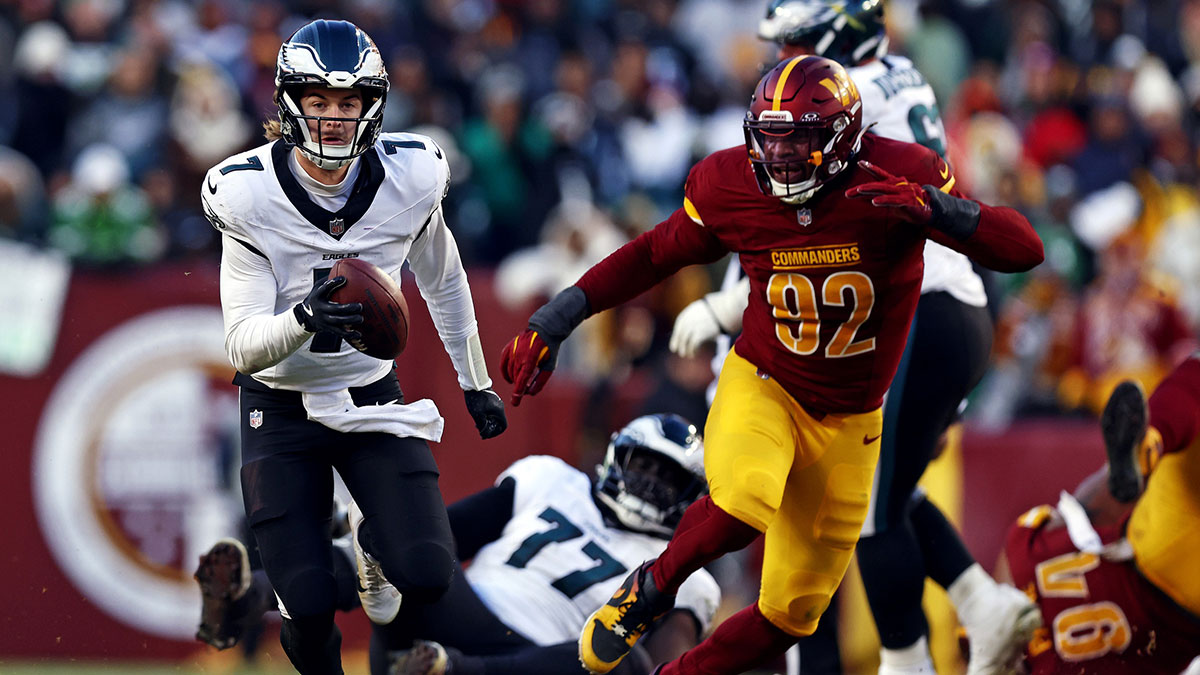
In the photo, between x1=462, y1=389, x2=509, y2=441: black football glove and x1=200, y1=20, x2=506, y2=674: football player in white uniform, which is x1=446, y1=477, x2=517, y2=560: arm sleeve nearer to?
x1=462, y1=389, x2=509, y2=441: black football glove

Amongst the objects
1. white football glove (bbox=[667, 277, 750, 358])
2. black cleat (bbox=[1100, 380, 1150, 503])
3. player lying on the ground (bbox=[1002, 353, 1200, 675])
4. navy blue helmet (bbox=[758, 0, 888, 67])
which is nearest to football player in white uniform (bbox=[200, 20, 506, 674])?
white football glove (bbox=[667, 277, 750, 358])

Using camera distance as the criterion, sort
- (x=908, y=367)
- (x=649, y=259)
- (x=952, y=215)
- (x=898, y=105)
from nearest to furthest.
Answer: (x=952, y=215), (x=649, y=259), (x=908, y=367), (x=898, y=105)

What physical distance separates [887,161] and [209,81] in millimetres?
6214

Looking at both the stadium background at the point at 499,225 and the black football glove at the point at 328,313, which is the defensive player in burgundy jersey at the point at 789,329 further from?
the stadium background at the point at 499,225

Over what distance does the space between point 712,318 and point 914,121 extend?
1.00 m

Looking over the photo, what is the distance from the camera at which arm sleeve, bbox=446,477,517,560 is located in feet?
20.1

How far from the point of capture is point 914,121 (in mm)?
5926

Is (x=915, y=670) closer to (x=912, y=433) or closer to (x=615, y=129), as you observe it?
(x=912, y=433)

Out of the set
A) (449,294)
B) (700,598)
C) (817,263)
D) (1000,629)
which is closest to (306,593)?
(449,294)

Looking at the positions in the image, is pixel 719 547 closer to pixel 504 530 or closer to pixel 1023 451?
pixel 504 530

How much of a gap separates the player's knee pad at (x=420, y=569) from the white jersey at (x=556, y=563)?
2.97 ft

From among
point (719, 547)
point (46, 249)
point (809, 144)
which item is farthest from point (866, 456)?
Answer: point (46, 249)

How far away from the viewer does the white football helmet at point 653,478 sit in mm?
6172

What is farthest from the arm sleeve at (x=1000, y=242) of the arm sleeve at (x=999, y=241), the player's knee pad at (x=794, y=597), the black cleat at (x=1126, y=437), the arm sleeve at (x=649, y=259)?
the player's knee pad at (x=794, y=597)
